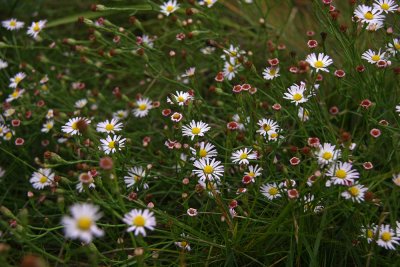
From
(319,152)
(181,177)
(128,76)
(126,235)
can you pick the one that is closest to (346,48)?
(319,152)

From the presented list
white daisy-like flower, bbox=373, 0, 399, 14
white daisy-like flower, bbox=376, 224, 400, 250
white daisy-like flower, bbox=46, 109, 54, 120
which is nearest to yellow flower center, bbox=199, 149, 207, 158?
white daisy-like flower, bbox=376, 224, 400, 250

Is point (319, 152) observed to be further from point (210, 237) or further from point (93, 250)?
point (93, 250)

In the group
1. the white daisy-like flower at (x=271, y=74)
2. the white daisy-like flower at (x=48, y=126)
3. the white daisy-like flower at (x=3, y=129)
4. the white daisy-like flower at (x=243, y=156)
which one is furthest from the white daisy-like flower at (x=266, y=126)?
the white daisy-like flower at (x=3, y=129)

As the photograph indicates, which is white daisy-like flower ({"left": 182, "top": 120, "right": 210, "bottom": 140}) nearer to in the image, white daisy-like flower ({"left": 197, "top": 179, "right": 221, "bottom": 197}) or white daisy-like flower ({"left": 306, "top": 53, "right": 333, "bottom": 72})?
white daisy-like flower ({"left": 197, "top": 179, "right": 221, "bottom": 197})

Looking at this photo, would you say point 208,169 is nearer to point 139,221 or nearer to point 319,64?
point 139,221

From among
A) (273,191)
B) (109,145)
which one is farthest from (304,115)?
(109,145)

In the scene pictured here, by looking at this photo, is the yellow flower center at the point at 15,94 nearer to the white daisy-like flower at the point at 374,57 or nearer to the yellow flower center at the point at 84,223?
the yellow flower center at the point at 84,223
